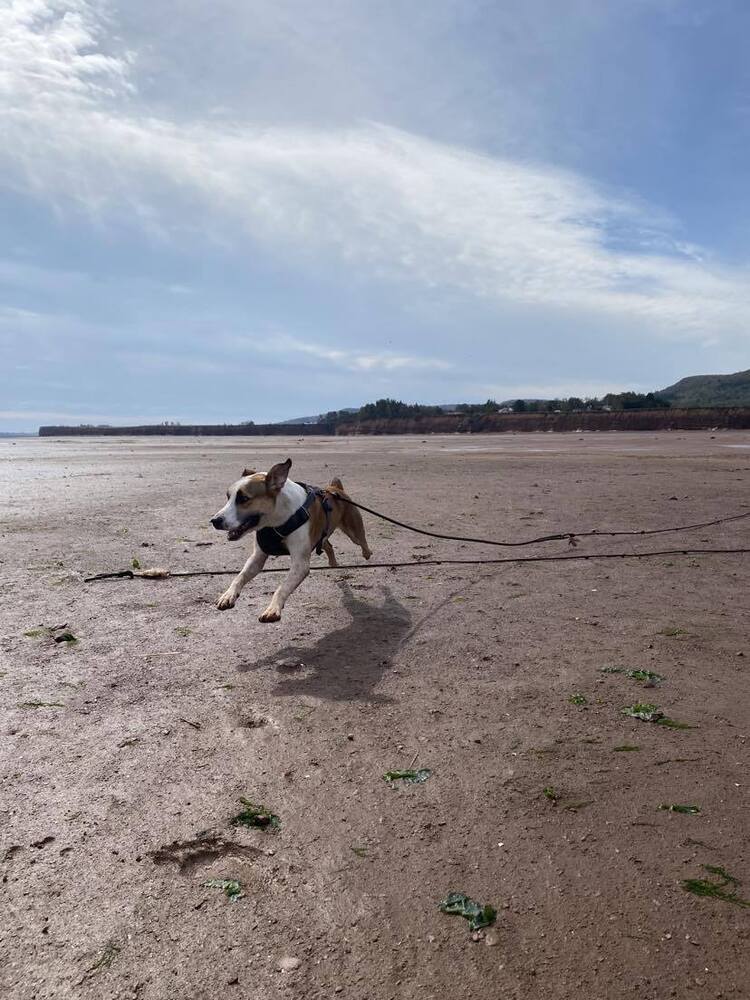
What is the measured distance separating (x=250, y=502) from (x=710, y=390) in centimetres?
14202

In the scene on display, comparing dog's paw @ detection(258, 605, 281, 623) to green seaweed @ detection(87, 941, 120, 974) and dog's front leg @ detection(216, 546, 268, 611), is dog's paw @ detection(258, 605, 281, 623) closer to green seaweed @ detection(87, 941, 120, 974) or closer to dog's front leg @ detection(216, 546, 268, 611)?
dog's front leg @ detection(216, 546, 268, 611)

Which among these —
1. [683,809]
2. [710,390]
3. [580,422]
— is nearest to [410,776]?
[683,809]

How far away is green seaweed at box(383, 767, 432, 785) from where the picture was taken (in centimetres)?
304

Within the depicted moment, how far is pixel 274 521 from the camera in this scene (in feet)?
19.8

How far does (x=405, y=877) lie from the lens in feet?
7.89

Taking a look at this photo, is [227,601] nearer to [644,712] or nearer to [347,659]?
[347,659]

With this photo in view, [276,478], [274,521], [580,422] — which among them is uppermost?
[580,422]

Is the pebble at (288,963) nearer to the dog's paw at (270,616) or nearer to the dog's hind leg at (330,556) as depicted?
the dog's paw at (270,616)

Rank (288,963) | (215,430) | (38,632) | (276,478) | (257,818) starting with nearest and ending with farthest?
(288,963) → (257,818) → (38,632) → (276,478) → (215,430)

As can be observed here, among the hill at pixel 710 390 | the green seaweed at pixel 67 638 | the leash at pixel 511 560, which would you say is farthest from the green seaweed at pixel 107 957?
the hill at pixel 710 390

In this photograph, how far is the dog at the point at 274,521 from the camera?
570 cm

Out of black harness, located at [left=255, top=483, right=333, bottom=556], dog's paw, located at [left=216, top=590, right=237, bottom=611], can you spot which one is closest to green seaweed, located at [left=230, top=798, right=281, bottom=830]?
dog's paw, located at [left=216, top=590, right=237, bottom=611]

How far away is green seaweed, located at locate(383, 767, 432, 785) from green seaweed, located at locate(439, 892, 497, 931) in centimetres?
73

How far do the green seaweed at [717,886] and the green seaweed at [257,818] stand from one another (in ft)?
4.95
